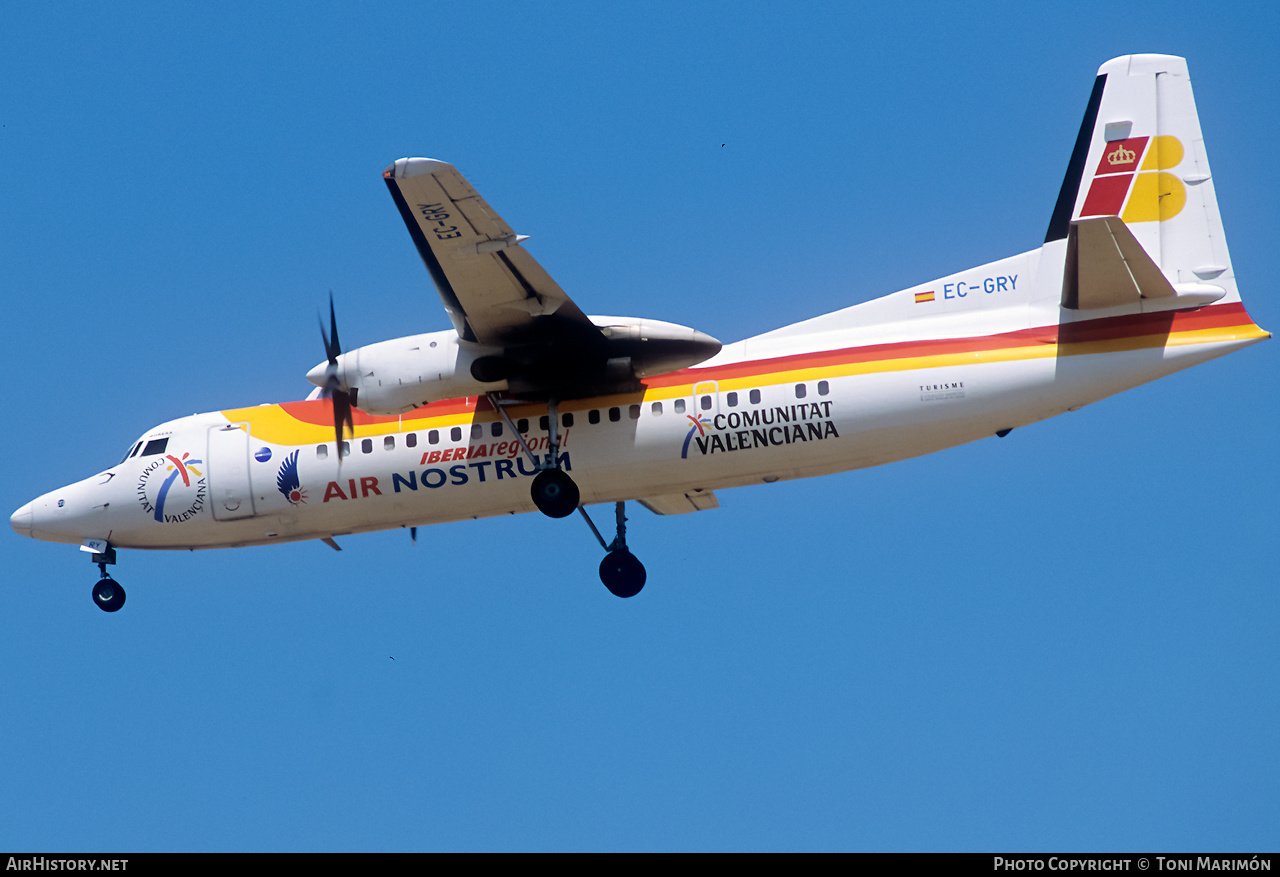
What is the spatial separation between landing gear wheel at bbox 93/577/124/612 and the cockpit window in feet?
7.02

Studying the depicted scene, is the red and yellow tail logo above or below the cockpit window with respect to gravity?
above

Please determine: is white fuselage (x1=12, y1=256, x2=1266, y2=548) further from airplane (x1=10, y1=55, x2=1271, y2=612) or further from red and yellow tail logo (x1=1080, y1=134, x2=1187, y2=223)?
red and yellow tail logo (x1=1080, y1=134, x2=1187, y2=223)

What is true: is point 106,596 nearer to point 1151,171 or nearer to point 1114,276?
point 1114,276

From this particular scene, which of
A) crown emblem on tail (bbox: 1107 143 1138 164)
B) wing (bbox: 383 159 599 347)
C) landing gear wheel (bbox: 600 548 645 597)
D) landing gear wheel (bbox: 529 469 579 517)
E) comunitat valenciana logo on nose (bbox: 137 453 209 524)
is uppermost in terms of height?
crown emblem on tail (bbox: 1107 143 1138 164)

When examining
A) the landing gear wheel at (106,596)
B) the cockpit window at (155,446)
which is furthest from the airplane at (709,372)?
the landing gear wheel at (106,596)

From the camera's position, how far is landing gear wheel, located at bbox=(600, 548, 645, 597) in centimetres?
2339

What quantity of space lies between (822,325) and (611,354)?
127 inches

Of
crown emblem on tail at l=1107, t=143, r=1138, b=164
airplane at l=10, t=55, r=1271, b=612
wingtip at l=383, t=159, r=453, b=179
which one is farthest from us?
crown emblem on tail at l=1107, t=143, r=1138, b=164

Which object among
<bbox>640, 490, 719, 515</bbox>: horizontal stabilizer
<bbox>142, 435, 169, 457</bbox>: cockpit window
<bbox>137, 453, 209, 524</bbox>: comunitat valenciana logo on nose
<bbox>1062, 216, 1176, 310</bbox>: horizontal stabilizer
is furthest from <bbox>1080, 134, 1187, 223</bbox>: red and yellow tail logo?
→ <bbox>142, 435, 169, 457</bbox>: cockpit window

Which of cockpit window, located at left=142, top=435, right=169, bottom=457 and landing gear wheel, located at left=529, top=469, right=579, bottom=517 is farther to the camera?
cockpit window, located at left=142, top=435, right=169, bottom=457

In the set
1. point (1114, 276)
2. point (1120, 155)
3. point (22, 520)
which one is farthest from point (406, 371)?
point (1120, 155)

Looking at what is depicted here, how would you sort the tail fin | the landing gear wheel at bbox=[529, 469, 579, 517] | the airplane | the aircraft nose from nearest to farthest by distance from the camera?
the airplane < the tail fin < the landing gear wheel at bbox=[529, 469, 579, 517] < the aircraft nose

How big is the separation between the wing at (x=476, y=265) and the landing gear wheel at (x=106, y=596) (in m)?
7.56

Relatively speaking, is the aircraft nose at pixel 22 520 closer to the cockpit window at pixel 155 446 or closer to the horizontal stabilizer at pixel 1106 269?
the cockpit window at pixel 155 446
